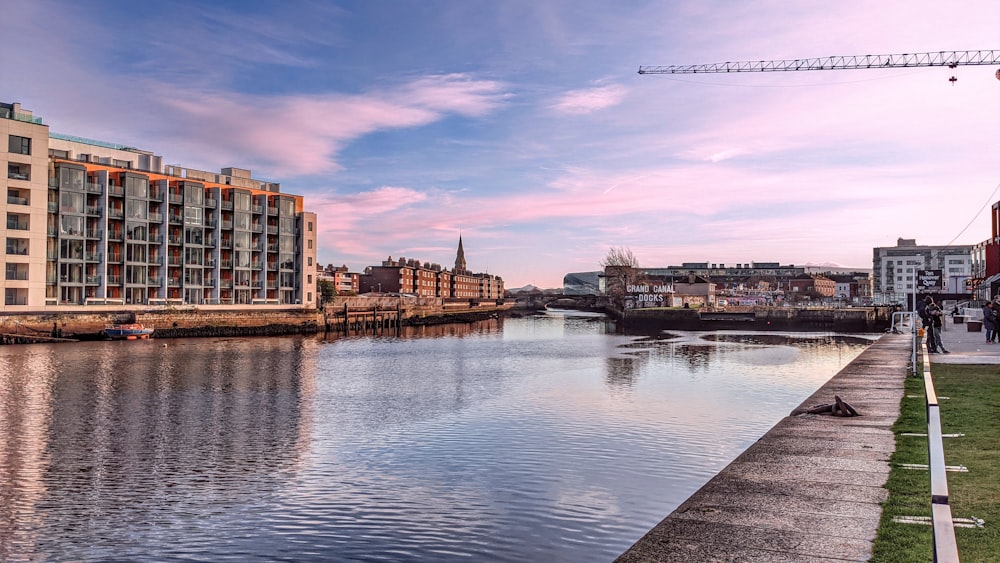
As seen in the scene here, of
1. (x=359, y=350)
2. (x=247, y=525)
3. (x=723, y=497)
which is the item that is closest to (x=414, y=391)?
(x=247, y=525)

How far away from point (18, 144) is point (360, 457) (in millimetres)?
71648

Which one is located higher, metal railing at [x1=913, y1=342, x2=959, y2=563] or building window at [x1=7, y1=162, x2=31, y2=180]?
building window at [x1=7, y1=162, x2=31, y2=180]

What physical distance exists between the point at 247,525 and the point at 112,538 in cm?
233

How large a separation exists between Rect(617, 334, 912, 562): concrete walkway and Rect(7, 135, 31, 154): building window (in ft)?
261

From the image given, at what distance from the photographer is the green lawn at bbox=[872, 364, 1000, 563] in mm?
8297

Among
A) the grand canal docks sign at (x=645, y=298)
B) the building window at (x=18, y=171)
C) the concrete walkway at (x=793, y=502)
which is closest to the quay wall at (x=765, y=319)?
the grand canal docks sign at (x=645, y=298)

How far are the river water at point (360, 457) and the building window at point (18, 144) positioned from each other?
129 feet

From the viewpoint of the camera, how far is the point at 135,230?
84.6 metres

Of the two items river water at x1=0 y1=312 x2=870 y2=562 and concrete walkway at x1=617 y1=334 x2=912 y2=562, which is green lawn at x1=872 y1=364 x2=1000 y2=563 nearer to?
concrete walkway at x1=617 y1=334 x2=912 y2=562

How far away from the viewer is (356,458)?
1964 centimetres

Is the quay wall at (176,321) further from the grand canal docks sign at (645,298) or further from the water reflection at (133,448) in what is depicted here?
the grand canal docks sign at (645,298)

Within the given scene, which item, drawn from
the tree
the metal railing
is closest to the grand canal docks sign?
the tree

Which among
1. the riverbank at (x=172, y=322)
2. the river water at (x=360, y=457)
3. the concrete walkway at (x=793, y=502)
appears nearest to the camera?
the concrete walkway at (x=793, y=502)

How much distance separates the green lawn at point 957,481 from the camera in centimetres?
830
